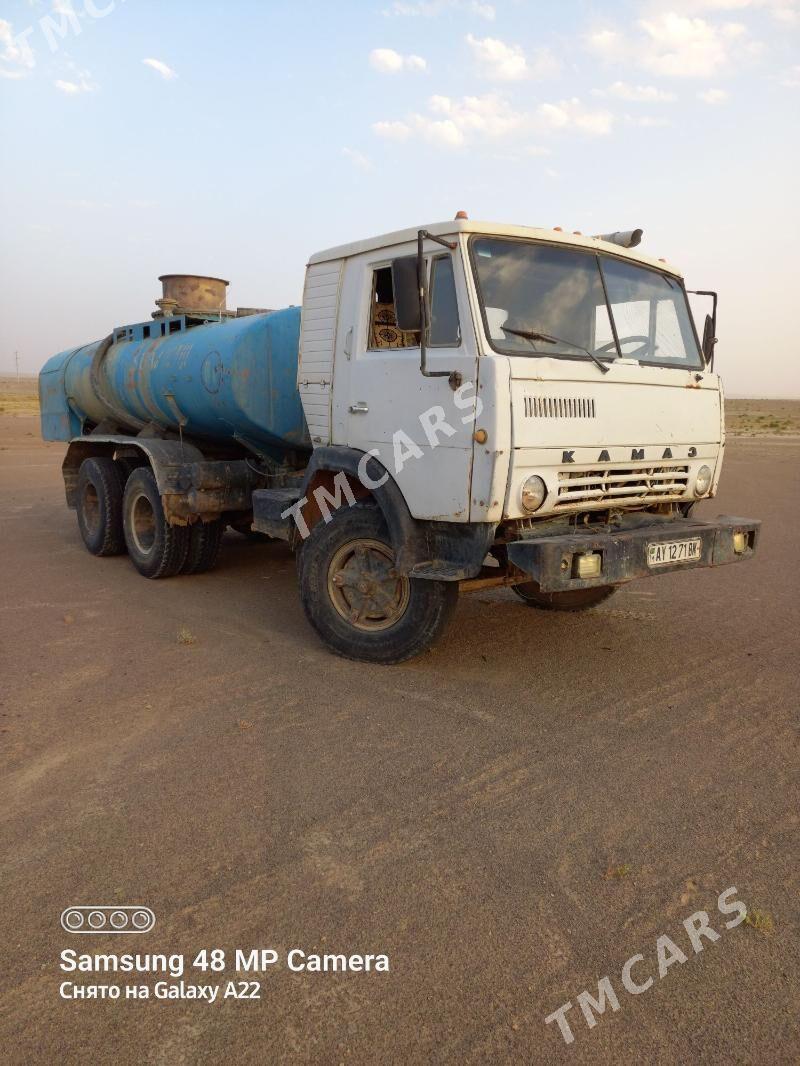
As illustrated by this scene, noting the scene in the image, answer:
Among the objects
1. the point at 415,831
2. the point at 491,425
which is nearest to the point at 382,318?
the point at 491,425

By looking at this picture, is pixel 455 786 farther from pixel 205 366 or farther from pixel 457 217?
pixel 205 366

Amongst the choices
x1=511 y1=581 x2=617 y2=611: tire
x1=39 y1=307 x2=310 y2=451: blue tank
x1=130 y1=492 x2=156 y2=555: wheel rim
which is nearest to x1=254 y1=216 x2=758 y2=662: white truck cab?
x1=39 y1=307 x2=310 y2=451: blue tank

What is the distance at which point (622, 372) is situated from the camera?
4.91 m

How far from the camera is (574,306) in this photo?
16.3 feet

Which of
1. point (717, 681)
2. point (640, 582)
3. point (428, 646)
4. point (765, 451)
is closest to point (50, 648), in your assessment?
point (428, 646)

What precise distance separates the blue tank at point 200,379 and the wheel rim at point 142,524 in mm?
845

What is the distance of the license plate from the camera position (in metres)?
4.78

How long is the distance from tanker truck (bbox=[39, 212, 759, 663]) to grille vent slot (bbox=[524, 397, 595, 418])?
0.4 inches

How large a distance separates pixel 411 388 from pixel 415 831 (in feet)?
8.66

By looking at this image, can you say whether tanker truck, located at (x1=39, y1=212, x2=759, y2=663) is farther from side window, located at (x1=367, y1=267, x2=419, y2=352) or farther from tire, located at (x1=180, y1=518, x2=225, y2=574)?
tire, located at (x1=180, y1=518, x2=225, y2=574)

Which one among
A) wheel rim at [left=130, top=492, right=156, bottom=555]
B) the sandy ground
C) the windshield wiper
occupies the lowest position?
the sandy ground

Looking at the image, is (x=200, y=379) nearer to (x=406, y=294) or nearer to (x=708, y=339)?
(x=406, y=294)

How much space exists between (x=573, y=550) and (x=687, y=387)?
167 cm

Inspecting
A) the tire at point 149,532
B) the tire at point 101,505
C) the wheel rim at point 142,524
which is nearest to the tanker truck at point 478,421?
the tire at point 149,532
